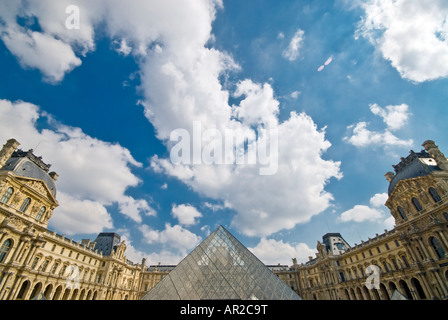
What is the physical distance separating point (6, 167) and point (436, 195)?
5037 cm

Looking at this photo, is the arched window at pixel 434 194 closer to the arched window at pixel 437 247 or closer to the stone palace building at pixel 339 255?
the stone palace building at pixel 339 255

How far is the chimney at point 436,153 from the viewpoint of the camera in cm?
2615

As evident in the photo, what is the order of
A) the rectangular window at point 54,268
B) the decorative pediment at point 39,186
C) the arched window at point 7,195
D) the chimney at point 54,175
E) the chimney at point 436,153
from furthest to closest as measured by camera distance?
the chimney at point 54,175 → the rectangular window at point 54,268 → the chimney at point 436,153 → the decorative pediment at point 39,186 → the arched window at point 7,195

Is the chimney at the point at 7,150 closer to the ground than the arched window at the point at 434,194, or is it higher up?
higher up

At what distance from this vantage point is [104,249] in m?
45.7

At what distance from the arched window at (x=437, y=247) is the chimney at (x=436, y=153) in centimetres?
849

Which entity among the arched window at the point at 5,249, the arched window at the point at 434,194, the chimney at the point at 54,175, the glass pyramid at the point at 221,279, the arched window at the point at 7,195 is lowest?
the glass pyramid at the point at 221,279

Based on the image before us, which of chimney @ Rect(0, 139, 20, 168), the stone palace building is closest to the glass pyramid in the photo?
the stone palace building

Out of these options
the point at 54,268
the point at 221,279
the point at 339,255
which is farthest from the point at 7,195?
the point at 339,255

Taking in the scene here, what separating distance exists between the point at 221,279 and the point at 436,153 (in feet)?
101

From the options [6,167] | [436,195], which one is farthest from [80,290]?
[436,195]

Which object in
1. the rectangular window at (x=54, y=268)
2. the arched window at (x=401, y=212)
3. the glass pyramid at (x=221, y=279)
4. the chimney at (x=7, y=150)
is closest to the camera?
the glass pyramid at (x=221, y=279)

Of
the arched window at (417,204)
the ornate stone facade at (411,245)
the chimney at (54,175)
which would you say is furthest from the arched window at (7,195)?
the arched window at (417,204)
